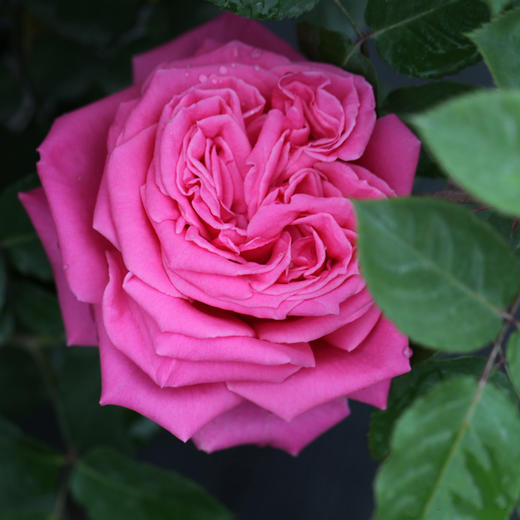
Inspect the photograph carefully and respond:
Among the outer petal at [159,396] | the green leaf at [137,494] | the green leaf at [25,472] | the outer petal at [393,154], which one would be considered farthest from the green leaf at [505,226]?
the green leaf at [25,472]

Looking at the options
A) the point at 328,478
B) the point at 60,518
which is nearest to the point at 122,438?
the point at 60,518

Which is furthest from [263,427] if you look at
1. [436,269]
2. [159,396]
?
[436,269]

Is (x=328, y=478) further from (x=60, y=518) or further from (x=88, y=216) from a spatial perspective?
(x=88, y=216)

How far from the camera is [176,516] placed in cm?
47

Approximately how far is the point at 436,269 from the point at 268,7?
0.16 m

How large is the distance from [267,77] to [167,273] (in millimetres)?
101

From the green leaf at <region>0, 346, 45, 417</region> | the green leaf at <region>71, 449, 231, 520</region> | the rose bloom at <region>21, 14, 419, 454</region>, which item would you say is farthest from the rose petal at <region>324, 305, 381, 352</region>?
the green leaf at <region>0, 346, 45, 417</region>

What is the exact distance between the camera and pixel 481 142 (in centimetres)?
16

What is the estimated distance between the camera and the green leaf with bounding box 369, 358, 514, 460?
12.3 inches

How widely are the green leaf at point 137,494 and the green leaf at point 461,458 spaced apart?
28cm

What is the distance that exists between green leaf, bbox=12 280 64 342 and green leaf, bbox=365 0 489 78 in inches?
12.3

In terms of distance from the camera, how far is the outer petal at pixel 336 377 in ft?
0.94

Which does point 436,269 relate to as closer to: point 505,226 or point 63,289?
point 505,226

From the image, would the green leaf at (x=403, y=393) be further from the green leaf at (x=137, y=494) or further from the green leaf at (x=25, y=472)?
the green leaf at (x=25, y=472)
